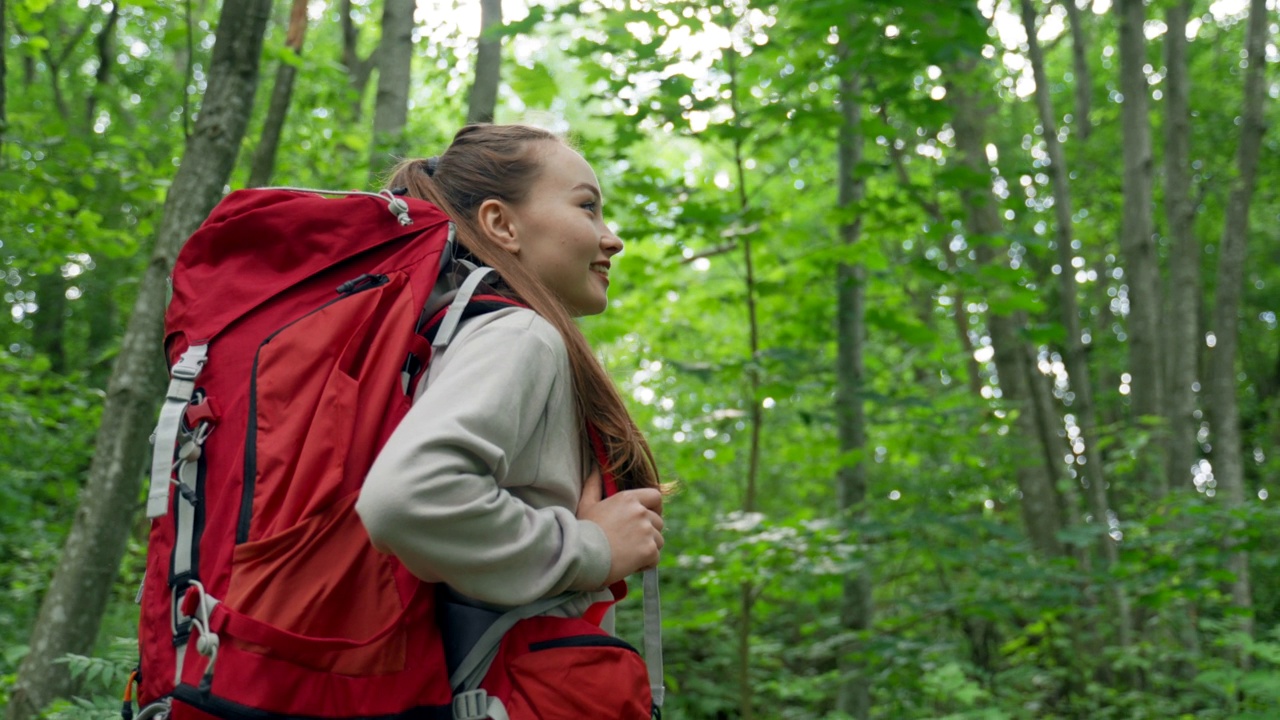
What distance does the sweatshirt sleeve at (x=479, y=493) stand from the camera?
1.26 meters

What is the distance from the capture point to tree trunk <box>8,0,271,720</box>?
327 cm

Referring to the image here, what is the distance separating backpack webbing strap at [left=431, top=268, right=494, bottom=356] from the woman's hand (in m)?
0.35

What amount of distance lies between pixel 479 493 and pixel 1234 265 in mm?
9687

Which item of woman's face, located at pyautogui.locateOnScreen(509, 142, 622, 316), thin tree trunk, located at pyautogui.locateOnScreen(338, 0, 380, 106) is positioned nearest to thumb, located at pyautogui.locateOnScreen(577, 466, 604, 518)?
woman's face, located at pyautogui.locateOnScreen(509, 142, 622, 316)

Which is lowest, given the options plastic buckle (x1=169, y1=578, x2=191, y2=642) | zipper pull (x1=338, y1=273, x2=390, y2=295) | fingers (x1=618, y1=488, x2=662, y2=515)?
plastic buckle (x1=169, y1=578, x2=191, y2=642)

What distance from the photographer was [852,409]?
623 centimetres

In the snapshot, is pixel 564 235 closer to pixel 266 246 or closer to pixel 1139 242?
pixel 266 246

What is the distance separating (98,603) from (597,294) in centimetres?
246

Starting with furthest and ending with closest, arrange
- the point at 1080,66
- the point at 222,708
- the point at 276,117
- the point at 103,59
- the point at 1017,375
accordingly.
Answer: the point at 103,59 < the point at 1017,375 < the point at 1080,66 < the point at 276,117 < the point at 222,708

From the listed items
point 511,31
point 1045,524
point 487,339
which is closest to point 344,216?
point 487,339

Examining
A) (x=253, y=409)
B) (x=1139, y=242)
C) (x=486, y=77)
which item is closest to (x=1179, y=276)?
(x=1139, y=242)

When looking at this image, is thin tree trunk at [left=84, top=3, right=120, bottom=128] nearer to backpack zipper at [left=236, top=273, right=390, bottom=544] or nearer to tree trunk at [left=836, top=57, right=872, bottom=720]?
tree trunk at [left=836, top=57, right=872, bottom=720]

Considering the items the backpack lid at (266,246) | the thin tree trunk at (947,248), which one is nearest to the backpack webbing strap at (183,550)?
the backpack lid at (266,246)

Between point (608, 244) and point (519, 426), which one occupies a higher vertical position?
point (608, 244)
